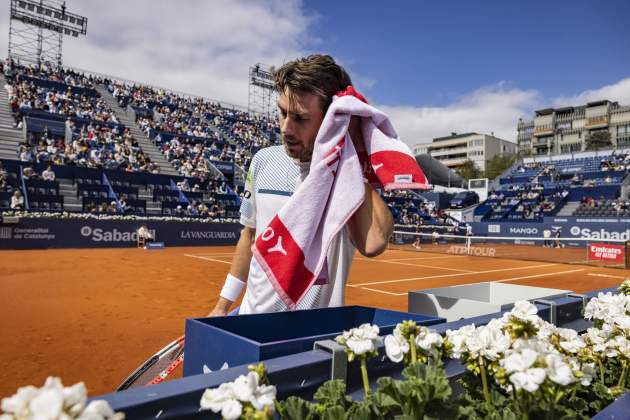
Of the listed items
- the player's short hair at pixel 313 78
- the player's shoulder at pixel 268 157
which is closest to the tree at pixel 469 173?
the player's shoulder at pixel 268 157

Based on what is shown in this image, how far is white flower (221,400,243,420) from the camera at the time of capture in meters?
0.71

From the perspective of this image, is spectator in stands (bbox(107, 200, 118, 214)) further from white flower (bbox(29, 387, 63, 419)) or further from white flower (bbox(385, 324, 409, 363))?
white flower (bbox(29, 387, 63, 419))

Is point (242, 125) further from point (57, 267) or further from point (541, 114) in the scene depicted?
point (541, 114)

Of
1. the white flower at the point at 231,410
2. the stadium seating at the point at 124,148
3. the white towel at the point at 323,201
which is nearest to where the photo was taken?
the white flower at the point at 231,410

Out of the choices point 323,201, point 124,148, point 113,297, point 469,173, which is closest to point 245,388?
point 323,201

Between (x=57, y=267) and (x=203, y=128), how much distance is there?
2388 cm

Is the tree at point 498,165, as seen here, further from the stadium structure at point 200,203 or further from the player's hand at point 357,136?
the player's hand at point 357,136

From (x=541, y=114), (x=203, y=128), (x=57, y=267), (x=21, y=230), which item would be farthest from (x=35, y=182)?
(x=541, y=114)

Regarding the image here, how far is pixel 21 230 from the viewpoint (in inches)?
646

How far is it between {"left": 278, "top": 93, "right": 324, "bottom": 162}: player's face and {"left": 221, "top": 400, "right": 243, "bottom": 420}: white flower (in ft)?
4.21

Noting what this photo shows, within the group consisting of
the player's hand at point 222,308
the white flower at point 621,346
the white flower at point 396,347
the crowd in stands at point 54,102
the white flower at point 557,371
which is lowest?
the player's hand at point 222,308

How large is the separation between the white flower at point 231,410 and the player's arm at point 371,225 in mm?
962

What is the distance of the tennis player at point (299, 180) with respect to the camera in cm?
166

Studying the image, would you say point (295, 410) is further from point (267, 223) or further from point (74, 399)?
point (267, 223)
